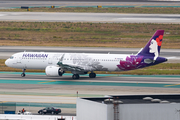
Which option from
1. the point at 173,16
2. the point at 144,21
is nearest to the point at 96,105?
the point at 144,21

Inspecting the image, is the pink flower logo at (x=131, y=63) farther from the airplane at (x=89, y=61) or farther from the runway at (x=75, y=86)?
the runway at (x=75, y=86)

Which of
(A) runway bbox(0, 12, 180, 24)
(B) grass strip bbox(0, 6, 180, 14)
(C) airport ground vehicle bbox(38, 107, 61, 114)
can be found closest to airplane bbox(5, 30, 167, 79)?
(C) airport ground vehicle bbox(38, 107, 61, 114)

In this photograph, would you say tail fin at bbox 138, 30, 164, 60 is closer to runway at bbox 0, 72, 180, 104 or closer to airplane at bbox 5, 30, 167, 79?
airplane at bbox 5, 30, 167, 79

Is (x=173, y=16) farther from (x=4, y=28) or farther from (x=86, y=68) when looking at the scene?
(x=86, y=68)

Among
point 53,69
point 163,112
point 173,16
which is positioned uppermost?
point 173,16

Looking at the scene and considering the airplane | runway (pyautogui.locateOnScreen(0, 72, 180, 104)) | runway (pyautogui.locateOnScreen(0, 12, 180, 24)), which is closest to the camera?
runway (pyautogui.locateOnScreen(0, 72, 180, 104))

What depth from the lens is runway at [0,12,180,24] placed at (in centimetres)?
14462

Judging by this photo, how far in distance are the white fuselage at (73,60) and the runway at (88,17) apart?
6977cm

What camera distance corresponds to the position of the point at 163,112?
2731 centimetres

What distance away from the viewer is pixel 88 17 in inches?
6029

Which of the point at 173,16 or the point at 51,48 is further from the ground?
the point at 173,16

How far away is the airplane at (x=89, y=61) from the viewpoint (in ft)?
236

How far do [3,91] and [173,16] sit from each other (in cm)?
10490

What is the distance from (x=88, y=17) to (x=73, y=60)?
259 feet
